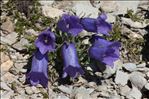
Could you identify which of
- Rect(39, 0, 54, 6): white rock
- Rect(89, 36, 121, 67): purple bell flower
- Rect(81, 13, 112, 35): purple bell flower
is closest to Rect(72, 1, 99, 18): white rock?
Rect(39, 0, 54, 6): white rock

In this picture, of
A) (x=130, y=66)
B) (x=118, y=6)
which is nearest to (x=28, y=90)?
(x=130, y=66)

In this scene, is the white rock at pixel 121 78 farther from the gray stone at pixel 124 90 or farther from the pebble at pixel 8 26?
the pebble at pixel 8 26

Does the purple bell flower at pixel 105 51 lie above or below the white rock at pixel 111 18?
below

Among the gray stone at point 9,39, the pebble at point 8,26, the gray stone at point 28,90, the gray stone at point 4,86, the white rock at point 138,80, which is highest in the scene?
the pebble at point 8,26

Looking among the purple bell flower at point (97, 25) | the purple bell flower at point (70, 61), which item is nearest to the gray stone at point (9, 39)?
the purple bell flower at point (70, 61)

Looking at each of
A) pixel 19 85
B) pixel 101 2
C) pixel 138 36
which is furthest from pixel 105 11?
pixel 19 85

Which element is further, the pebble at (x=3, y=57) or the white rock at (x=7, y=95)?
the pebble at (x=3, y=57)

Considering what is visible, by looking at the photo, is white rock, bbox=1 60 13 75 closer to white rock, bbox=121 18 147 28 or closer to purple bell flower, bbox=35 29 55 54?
purple bell flower, bbox=35 29 55 54
